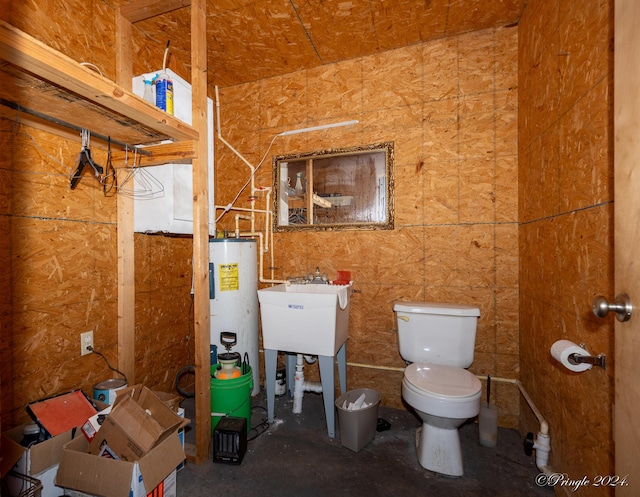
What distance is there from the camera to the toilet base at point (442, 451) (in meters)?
1.62

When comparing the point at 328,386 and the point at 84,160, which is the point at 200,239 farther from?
the point at 328,386

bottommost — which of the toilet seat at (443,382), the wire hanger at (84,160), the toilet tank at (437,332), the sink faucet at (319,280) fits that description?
the toilet seat at (443,382)

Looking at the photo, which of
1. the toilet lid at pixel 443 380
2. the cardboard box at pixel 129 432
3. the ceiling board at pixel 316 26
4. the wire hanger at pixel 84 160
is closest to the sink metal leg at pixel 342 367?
the toilet lid at pixel 443 380

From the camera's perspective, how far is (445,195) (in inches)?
86.7

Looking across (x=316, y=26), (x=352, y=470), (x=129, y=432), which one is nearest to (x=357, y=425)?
(x=352, y=470)

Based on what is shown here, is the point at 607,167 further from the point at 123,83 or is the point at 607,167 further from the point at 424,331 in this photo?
the point at 123,83

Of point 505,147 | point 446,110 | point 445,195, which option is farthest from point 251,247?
point 505,147

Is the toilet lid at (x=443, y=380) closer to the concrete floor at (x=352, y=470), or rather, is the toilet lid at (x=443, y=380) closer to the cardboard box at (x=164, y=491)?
the concrete floor at (x=352, y=470)

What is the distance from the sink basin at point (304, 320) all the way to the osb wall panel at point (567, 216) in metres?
1.15

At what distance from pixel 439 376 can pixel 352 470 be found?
0.70 metres

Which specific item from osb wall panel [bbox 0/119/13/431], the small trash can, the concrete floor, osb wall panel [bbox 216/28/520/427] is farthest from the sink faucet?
osb wall panel [bbox 0/119/13/431]

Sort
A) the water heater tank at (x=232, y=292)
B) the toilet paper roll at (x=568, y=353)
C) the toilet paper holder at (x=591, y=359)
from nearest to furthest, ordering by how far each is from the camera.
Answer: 1. the toilet paper holder at (x=591, y=359)
2. the toilet paper roll at (x=568, y=353)
3. the water heater tank at (x=232, y=292)

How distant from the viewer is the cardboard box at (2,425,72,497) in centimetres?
124

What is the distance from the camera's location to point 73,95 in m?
1.23
